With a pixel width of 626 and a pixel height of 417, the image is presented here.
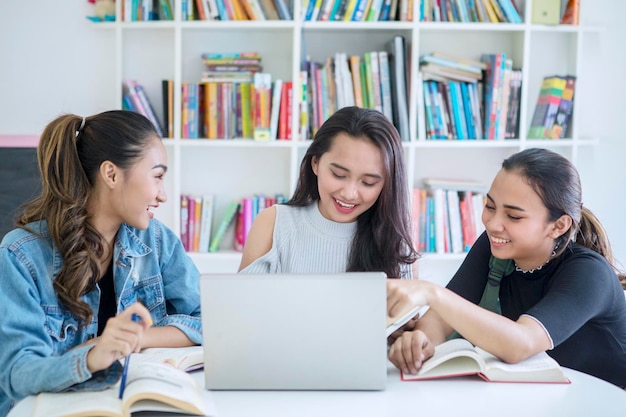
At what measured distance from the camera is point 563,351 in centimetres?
172

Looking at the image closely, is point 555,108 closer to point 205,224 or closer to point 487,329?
point 205,224

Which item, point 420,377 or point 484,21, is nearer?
point 420,377

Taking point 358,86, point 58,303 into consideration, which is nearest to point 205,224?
point 358,86

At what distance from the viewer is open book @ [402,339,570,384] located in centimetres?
138

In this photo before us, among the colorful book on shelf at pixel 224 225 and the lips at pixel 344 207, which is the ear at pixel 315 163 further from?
the colorful book on shelf at pixel 224 225

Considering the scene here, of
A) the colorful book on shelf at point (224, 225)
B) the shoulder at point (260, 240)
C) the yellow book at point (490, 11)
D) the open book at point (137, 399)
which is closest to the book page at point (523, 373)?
the open book at point (137, 399)

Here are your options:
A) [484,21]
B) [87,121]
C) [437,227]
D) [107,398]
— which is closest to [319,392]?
[107,398]

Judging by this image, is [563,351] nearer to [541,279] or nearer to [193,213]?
[541,279]

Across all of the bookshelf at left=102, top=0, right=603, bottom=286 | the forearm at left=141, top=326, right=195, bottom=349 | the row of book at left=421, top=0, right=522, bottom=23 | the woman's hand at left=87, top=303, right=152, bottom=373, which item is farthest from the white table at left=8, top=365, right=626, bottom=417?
the row of book at left=421, top=0, right=522, bottom=23

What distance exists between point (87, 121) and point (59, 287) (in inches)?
14.9

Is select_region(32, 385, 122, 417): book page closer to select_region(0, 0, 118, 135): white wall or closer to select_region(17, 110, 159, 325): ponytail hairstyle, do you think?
select_region(17, 110, 159, 325): ponytail hairstyle

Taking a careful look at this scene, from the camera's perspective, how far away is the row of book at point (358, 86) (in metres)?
3.33

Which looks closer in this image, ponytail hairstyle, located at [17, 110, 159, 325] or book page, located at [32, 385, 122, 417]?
book page, located at [32, 385, 122, 417]

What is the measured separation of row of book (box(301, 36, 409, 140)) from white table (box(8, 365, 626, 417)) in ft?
6.85
